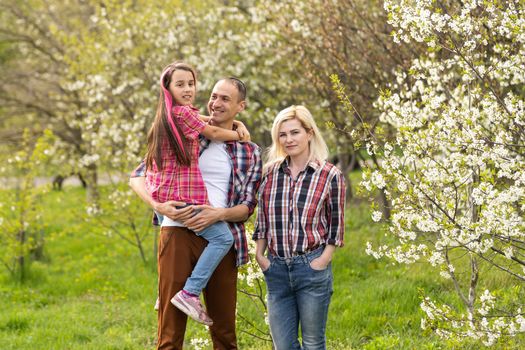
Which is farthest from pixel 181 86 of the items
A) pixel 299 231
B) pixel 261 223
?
pixel 299 231

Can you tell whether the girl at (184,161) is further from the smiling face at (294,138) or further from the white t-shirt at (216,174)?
the smiling face at (294,138)

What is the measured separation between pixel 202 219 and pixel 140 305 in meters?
4.30

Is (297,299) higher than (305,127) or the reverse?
the reverse

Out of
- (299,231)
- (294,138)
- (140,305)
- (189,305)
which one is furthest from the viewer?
(140,305)

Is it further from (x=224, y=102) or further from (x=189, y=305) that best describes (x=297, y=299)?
(x=224, y=102)

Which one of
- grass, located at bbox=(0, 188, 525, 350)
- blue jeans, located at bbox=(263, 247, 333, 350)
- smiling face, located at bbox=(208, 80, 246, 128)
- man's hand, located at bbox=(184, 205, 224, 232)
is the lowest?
grass, located at bbox=(0, 188, 525, 350)

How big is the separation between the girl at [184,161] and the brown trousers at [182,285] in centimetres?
7

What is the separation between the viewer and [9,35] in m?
16.0

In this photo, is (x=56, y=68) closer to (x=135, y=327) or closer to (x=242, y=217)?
(x=135, y=327)

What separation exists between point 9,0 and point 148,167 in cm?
1392

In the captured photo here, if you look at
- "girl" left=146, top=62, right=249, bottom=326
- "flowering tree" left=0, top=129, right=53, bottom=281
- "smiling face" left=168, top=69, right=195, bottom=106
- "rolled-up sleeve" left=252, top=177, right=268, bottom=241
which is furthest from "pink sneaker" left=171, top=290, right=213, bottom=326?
"flowering tree" left=0, top=129, right=53, bottom=281

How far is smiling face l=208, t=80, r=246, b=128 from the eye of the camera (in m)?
3.81

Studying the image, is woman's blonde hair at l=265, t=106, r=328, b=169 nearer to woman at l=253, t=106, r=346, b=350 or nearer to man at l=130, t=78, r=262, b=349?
woman at l=253, t=106, r=346, b=350

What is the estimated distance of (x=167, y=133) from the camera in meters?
3.66
